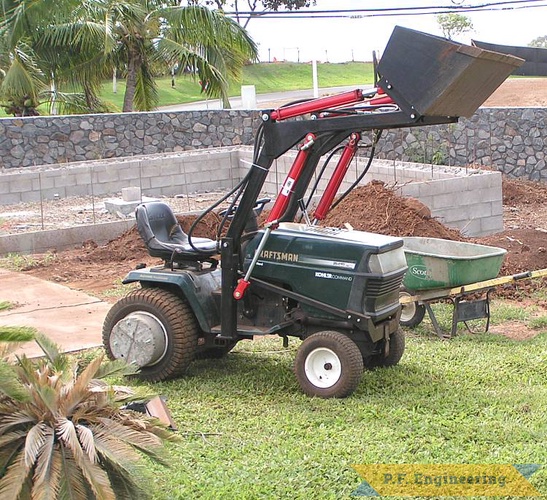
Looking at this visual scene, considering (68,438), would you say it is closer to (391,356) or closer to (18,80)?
(391,356)

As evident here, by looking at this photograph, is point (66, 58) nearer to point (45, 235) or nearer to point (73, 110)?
point (73, 110)

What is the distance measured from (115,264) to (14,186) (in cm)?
630

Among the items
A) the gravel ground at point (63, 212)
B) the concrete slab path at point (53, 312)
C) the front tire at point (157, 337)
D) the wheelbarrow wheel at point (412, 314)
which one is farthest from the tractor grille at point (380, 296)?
the gravel ground at point (63, 212)

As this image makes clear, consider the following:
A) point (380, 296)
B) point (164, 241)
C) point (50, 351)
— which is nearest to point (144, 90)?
point (164, 241)

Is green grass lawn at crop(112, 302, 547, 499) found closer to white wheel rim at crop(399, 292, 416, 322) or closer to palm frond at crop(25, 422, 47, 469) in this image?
palm frond at crop(25, 422, 47, 469)

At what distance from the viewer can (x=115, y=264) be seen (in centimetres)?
1354

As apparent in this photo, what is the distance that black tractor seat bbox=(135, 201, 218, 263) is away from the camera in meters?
7.82

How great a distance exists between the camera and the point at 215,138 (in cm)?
2527

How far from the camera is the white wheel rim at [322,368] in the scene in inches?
283

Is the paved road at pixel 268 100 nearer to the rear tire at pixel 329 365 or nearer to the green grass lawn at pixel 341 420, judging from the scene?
the green grass lawn at pixel 341 420

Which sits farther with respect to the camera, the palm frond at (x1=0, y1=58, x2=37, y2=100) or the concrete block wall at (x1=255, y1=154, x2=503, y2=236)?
the palm frond at (x1=0, y1=58, x2=37, y2=100)

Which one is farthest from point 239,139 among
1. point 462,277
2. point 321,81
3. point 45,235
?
point 321,81

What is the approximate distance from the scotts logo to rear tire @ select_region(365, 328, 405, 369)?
1518mm

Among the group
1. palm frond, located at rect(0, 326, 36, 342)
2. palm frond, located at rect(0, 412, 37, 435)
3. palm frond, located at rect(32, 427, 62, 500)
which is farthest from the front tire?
palm frond, located at rect(0, 326, 36, 342)
